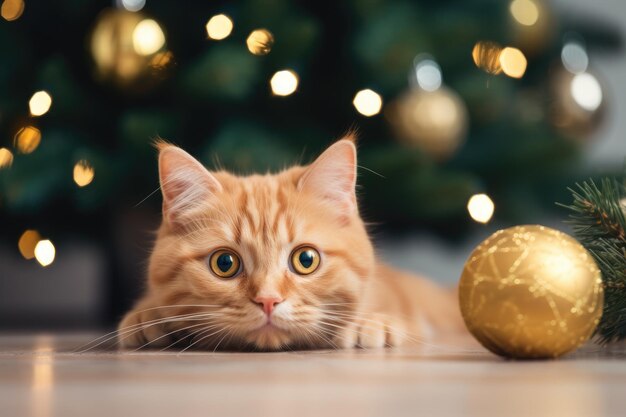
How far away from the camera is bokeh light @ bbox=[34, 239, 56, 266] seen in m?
1.95

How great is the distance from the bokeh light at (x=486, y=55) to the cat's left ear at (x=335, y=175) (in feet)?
2.74

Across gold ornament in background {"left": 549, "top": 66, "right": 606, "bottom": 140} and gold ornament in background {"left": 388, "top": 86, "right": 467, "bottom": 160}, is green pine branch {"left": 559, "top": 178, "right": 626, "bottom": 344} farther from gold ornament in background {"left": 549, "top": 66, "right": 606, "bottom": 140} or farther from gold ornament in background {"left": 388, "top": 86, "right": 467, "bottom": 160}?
gold ornament in background {"left": 549, "top": 66, "right": 606, "bottom": 140}

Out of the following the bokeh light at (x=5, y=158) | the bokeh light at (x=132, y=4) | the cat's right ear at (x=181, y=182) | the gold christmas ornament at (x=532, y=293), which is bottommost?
the gold christmas ornament at (x=532, y=293)

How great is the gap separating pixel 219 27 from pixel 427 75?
1.56ft

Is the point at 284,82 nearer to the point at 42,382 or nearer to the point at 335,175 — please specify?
the point at 335,175

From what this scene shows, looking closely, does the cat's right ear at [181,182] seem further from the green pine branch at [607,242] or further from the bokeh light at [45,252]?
the bokeh light at [45,252]

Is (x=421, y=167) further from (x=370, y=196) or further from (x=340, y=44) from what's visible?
(x=340, y=44)

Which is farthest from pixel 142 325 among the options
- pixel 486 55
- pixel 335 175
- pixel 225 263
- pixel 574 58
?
pixel 574 58

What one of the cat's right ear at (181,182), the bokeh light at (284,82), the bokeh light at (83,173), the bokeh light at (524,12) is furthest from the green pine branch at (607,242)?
the bokeh light at (83,173)

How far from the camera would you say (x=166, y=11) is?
1930mm

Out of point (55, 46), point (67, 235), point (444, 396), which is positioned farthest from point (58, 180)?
point (444, 396)

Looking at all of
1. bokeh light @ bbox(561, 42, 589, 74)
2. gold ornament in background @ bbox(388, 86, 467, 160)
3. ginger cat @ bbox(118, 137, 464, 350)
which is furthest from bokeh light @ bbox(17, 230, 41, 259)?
bokeh light @ bbox(561, 42, 589, 74)

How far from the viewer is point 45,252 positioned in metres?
1.96

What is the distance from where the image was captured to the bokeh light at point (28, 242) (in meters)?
2.01
